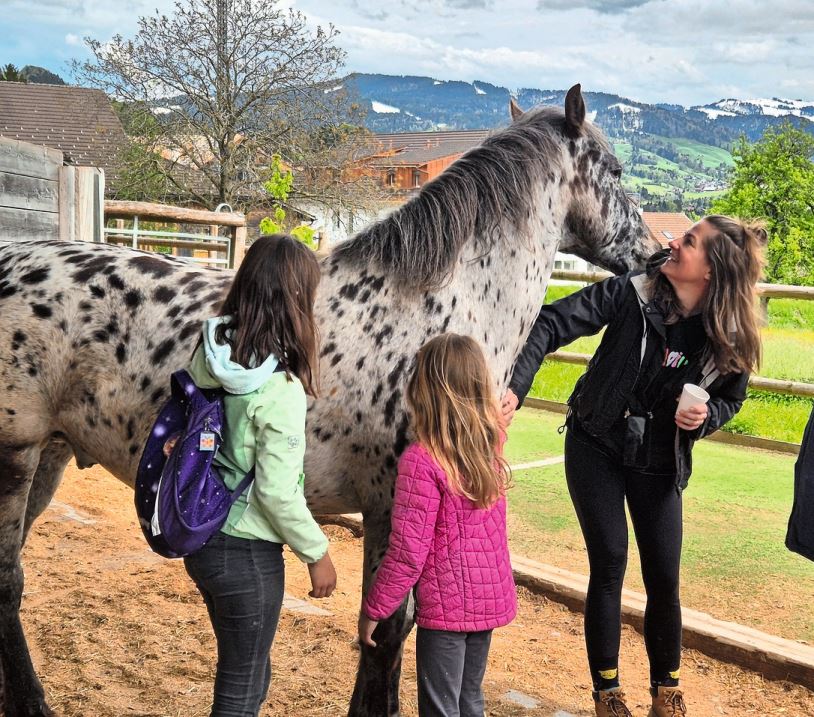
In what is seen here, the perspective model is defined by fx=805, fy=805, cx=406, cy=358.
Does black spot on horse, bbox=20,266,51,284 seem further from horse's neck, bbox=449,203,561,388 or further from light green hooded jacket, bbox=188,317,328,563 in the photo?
horse's neck, bbox=449,203,561,388

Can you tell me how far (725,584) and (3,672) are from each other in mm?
3164

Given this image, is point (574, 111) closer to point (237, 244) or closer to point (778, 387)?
point (778, 387)

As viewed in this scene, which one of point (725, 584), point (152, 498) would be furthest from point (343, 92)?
point (152, 498)

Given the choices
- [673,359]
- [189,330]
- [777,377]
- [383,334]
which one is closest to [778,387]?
[777,377]

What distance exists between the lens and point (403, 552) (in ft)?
6.43

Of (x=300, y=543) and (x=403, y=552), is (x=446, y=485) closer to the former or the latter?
(x=403, y=552)

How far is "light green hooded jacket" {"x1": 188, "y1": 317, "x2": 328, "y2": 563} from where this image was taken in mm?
1799

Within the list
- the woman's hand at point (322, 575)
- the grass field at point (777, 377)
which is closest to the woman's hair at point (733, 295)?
the woman's hand at point (322, 575)

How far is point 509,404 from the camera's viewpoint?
2529 mm

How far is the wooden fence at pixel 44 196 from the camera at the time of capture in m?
4.74

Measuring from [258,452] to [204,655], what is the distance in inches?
71.0

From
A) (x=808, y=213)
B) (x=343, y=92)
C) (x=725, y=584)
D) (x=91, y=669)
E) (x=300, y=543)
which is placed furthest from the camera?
(x=808, y=213)

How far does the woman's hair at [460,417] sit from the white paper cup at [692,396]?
29.7 inches

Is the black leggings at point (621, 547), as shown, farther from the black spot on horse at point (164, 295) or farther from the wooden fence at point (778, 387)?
the wooden fence at point (778, 387)
